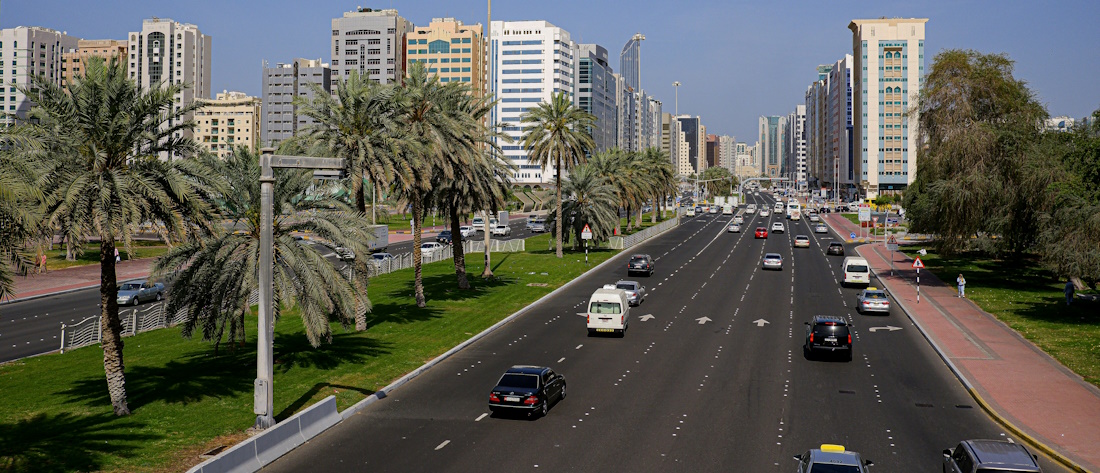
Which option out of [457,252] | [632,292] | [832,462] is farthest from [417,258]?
[832,462]

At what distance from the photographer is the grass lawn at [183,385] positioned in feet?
62.6

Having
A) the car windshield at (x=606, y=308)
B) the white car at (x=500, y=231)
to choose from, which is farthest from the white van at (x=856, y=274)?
the white car at (x=500, y=231)

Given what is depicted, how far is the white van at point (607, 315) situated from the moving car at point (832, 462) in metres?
19.2

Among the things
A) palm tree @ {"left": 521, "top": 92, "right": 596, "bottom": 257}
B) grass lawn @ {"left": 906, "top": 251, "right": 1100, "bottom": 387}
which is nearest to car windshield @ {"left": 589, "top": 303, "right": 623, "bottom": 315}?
grass lawn @ {"left": 906, "top": 251, "right": 1100, "bottom": 387}

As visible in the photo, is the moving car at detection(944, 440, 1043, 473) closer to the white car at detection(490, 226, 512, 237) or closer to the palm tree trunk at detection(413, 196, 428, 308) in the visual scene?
the palm tree trunk at detection(413, 196, 428, 308)

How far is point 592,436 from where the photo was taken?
68.7 feet

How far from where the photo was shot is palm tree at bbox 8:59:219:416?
69.8 ft

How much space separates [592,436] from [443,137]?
80.1 ft

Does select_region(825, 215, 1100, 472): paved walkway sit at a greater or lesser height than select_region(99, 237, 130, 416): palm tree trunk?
lesser

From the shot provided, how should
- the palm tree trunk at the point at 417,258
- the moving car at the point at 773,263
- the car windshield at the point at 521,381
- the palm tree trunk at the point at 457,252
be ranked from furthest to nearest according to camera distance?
1. the moving car at the point at 773,263
2. the palm tree trunk at the point at 457,252
3. the palm tree trunk at the point at 417,258
4. the car windshield at the point at 521,381

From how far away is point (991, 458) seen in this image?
1532 cm

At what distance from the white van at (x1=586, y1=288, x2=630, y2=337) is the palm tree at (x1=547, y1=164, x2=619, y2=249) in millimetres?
36824

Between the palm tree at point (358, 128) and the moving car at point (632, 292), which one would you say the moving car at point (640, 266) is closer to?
the moving car at point (632, 292)

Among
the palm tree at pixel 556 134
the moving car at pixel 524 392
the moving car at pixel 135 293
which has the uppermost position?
the palm tree at pixel 556 134
